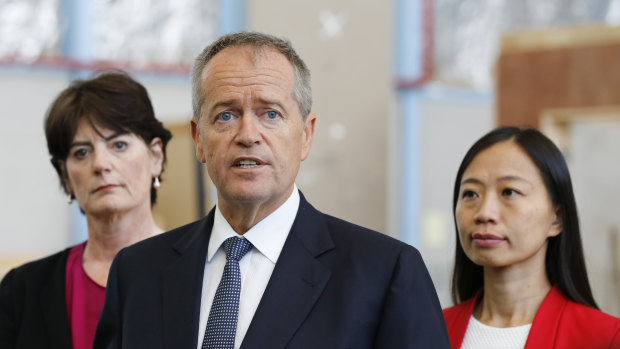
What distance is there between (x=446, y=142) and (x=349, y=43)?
2.11 meters

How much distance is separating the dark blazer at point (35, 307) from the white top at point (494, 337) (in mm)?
1042

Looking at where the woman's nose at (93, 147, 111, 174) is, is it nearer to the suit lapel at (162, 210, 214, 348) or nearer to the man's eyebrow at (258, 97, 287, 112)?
the suit lapel at (162, 210, 214, 348)

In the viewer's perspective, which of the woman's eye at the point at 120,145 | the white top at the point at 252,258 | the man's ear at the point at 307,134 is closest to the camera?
the white top at the point at 252,258

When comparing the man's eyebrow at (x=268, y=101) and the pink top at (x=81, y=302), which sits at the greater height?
the man's eyebrow at (x=268, y=101)

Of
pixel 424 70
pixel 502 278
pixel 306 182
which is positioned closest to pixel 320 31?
pixel 306 182

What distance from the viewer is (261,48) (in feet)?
5.89

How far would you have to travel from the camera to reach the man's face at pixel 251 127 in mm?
1735

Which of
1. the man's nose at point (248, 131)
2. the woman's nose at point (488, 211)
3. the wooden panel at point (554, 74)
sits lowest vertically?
the woman's nose at point (488, 211)

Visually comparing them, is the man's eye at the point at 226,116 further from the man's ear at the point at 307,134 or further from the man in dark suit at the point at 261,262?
the man's ear at the point at 307,134

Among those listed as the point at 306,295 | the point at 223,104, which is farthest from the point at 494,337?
the point at 223,104

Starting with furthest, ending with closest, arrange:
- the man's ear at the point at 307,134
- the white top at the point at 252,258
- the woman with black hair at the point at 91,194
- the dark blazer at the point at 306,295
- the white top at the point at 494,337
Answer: the woman with black hair at the point at 91,194 < the white top at the point at 494,337 < the man's ear at the point at 307,134 < the white top at the point at 252,258 < the dark blazer at the point at 306,295

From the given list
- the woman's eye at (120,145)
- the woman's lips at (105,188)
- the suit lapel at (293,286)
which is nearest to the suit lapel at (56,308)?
the woman's lips at (105,188)

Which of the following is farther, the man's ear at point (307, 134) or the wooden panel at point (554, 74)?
the wooden panel at point (554, 74)

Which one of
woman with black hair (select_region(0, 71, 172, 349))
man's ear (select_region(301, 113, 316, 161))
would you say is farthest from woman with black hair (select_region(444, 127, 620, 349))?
woman with black hair (select_region(0, 71, 172, 349))
